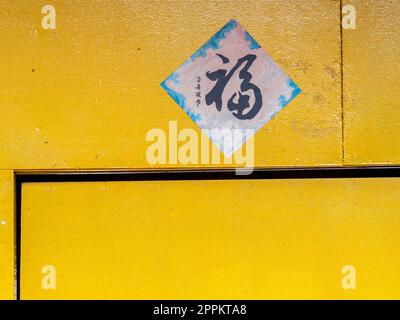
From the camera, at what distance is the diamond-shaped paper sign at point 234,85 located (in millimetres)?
2062

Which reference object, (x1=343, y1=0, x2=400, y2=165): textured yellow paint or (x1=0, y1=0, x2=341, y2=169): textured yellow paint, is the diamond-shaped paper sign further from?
(x1=343, y1=0, x2=400, y2=165): textured yellow paint

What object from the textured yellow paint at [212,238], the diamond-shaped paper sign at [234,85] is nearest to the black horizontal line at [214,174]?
the textured yellow paint at [212,238]

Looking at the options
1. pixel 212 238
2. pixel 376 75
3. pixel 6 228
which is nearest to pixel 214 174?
pixel 212 238

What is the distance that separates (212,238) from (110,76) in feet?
2.60

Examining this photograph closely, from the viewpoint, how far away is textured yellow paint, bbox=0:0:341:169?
81.1 inches

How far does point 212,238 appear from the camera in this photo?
6.76ft

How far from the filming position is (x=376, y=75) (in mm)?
2037

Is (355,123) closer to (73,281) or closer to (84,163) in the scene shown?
(84,163)

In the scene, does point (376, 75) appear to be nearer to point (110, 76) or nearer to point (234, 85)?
point (234, 85)

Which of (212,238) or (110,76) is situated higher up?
(110,76)

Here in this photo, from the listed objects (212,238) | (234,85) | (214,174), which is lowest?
(212,238)

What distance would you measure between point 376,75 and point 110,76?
43.0 inches

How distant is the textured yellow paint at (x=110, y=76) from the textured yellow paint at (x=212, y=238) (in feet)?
0.50

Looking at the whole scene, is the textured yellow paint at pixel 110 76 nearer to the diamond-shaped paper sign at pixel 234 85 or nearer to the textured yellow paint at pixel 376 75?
the diamond-shaped paper sign at pixel 234 85
